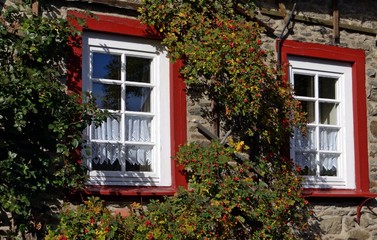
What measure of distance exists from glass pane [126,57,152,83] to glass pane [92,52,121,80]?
0.12 metres

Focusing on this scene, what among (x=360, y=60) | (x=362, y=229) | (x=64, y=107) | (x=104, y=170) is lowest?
(x=362, y=229)

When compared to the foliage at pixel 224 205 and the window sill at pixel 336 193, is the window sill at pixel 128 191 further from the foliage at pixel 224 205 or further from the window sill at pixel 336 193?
the window sill at pixel 336 193

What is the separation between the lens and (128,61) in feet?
30.7

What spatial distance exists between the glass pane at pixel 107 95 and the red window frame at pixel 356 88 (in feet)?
7.31

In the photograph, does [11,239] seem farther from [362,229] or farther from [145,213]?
[362,229]

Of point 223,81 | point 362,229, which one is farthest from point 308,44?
point 362,229

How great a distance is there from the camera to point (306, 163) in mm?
10562

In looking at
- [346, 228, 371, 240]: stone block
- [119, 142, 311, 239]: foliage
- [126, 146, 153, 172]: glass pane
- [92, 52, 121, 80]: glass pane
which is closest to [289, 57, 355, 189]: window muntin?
[346, 228, 371, 240]: stone block

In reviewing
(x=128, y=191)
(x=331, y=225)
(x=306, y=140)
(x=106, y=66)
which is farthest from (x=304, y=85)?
(x=128, y=191)

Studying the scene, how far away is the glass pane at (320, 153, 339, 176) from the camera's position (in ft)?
34.9

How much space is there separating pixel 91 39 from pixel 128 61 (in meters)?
A: 0.50

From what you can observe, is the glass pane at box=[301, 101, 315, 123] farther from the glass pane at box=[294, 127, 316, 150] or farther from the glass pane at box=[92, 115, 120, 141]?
the glass pane at box=[92, 115, 120, 141]

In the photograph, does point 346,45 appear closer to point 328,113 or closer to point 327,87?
point 327,87

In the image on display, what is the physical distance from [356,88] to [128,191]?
3498 mm
